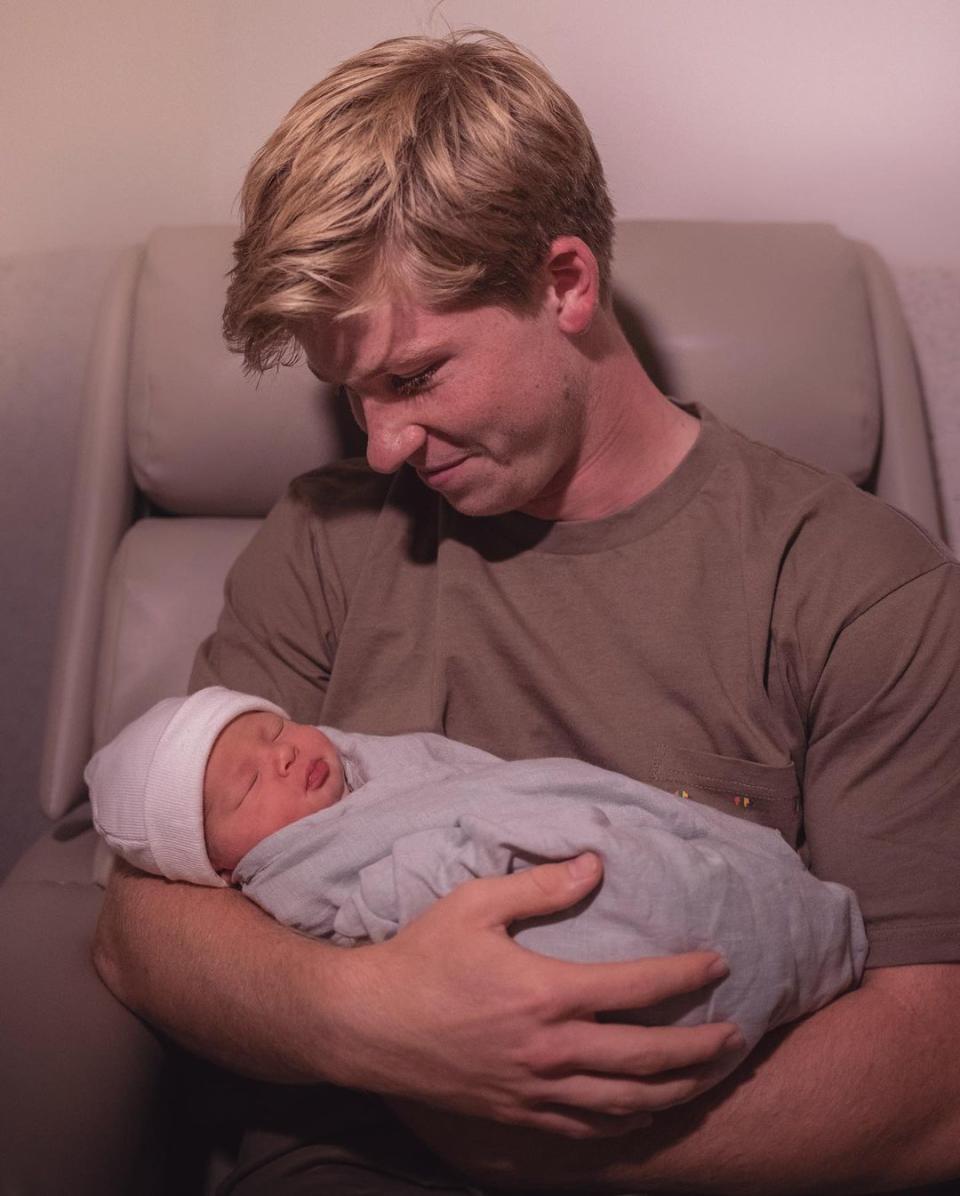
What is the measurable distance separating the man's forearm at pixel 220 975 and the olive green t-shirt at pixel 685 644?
250mm

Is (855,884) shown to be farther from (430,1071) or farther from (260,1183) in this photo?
(260,1183)

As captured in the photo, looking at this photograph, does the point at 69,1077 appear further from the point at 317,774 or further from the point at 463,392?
the point at 463,392

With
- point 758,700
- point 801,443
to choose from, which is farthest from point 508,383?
point 801,443

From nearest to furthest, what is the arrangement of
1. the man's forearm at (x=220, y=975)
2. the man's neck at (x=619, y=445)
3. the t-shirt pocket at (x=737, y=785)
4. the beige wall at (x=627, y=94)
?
the man's forearm at (x=220, y=975)
the t-shirt pocket at (x=737, y=785)
the man's neck at (x=619, y=445)
the beige wall at (x=627, y=94)

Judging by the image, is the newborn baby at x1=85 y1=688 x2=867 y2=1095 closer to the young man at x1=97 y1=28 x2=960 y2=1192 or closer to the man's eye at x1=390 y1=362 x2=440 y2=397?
the young man at x1=97 y1=28 x2=960 y2=1192

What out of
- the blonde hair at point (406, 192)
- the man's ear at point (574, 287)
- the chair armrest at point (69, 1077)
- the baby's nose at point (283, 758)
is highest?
the blonde hair at point (406, 192)

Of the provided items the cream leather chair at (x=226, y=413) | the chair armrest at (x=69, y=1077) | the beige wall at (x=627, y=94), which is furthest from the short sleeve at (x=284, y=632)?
the beige wall at (x=627, y=94)

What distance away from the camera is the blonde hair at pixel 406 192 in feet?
3.70

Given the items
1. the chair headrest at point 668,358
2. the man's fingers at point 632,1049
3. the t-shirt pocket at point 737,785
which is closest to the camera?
the man's fingers at point 632,1049

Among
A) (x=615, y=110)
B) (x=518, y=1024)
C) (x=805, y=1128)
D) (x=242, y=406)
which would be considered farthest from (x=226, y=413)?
(x=805, y=1128)

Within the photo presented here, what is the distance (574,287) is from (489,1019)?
27.2 inches

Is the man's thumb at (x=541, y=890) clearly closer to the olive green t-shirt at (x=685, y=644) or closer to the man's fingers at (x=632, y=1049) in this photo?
the man's fingers at (x=632, y=1049)

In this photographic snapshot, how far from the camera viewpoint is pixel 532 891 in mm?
1007

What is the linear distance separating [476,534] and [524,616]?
4.7 inches
